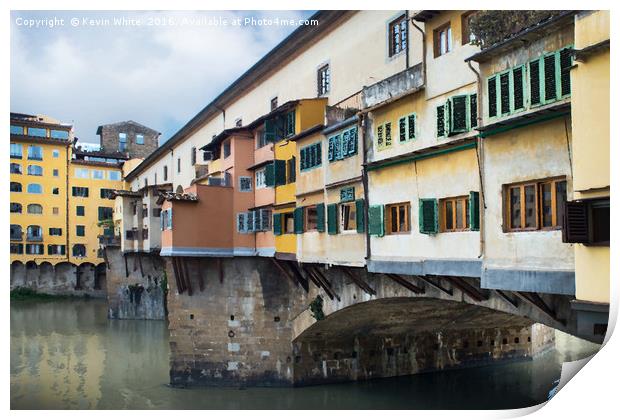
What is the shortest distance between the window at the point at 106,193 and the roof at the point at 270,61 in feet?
14.1

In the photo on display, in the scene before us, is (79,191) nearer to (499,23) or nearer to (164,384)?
(164,384)

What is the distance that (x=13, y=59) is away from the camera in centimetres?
1166

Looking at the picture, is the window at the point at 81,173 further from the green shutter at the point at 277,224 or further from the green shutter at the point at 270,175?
the green shutter at the point at 277,224

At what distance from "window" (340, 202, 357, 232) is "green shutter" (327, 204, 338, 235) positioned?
20cm

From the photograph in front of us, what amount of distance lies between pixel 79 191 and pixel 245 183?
8.49 m

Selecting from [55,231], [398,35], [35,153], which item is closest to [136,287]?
[55,231]

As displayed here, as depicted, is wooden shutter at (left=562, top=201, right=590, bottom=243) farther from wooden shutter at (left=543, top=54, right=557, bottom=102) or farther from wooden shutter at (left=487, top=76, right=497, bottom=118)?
wooden shutter at (left=487, top=76, right=497, bottom=118)

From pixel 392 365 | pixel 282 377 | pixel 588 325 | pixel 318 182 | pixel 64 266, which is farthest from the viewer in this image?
pixel 64 266

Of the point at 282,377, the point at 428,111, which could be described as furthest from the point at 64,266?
the point at 428,111

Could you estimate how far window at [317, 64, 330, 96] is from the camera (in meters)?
17.8

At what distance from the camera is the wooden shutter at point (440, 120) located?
11.1 metres

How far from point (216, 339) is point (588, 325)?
13.7 metres

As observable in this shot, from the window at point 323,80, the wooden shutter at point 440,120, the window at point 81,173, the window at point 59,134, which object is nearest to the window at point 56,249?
the window at point 81,173
